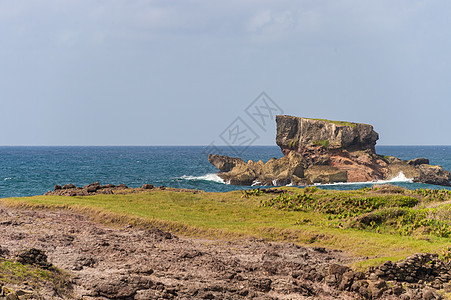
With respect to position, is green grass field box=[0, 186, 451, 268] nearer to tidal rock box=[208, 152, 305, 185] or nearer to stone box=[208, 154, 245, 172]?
tidal rock box=[208, 152, 305, 185]

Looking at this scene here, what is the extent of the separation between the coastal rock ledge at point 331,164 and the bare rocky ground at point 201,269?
2072 inches

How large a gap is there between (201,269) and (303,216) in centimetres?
1463

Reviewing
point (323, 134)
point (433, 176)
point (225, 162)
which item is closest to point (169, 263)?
point (323, 134)

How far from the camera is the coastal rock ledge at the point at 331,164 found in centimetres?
7494

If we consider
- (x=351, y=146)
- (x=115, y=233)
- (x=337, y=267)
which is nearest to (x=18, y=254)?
(x=115, y=233)

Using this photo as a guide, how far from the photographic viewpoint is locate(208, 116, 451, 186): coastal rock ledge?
74938 millimetres

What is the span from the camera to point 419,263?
16469 millimetres

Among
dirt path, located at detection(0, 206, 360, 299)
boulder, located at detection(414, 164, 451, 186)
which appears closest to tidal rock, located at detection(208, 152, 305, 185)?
boulder, located at detection(414, 164, 451, 186)

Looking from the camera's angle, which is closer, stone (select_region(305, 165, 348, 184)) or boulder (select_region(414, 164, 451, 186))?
stone (select_region(305, 165, 348, 184))

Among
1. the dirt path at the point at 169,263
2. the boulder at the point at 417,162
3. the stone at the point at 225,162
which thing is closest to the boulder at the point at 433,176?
the boulder at the point at 417,162

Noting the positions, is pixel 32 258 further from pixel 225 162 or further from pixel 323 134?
pixel 225 162

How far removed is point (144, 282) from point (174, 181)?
64.4 meters

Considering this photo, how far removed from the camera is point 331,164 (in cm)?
7838

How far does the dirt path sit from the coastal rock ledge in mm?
51817
